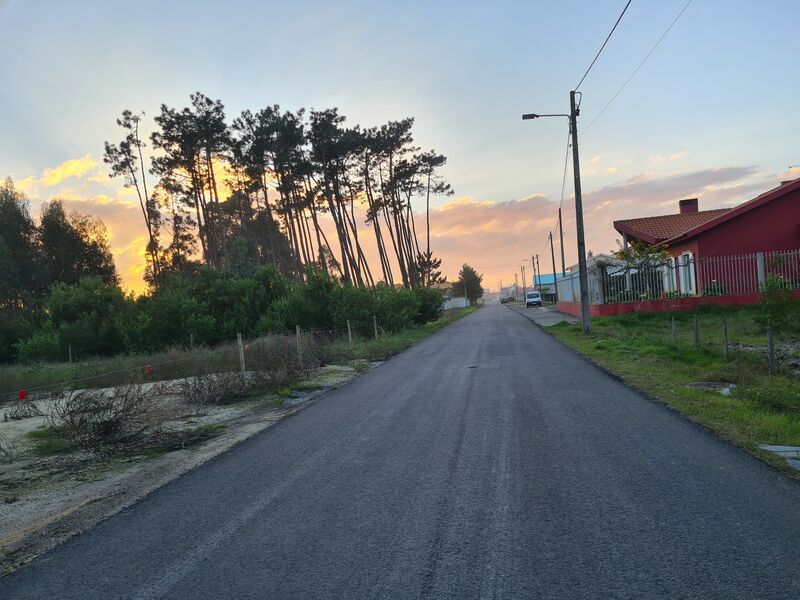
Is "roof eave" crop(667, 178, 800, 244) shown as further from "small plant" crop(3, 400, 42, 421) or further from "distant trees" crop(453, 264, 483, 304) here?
"distant trees" crop(453, 264, 483, 304)

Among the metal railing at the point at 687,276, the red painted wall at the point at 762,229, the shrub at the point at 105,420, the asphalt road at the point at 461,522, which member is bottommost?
the asphalt road at the point at 461,522

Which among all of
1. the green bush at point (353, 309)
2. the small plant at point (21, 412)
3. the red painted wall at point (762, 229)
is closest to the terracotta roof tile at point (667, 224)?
the red painted wall at point (762, 229)

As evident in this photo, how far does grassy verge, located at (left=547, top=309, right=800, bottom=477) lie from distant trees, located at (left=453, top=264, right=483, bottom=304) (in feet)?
370

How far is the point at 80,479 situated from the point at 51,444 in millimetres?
2651

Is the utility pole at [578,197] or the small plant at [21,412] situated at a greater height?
the utility pole at [578,197]

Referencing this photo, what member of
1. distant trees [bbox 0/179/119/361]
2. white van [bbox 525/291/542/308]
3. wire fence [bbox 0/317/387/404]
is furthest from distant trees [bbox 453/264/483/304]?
wire fence [bbox 0/317/387/404]

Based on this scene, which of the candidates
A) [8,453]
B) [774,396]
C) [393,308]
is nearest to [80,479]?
[8,453]

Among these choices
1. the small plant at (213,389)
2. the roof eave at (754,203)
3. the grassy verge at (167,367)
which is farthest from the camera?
the roof eave at (754,203)

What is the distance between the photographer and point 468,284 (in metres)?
135

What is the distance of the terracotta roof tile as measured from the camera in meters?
32.6

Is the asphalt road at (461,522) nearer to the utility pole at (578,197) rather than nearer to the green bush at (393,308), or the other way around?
the utility pole at (578,197)

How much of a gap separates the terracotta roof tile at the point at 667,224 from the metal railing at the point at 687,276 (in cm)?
299

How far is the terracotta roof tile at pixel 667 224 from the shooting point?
107ft

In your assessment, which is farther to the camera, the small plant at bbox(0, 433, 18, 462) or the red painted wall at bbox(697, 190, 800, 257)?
the red painted wall at bbox(697, 190, 800, 257)
